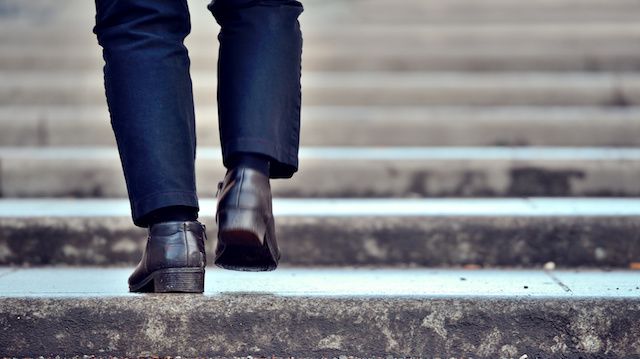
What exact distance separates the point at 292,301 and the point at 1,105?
2535 millimetres

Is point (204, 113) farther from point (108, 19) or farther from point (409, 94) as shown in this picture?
point (108, 19)

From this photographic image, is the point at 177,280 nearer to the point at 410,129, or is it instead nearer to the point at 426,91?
the point at 410,129

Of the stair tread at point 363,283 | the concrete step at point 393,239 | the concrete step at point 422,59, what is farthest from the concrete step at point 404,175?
the concrete step at point 422,59

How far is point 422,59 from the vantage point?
4.26 metres

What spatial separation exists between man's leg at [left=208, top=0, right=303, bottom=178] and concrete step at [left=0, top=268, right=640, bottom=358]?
27cm

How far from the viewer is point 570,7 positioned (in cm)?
495

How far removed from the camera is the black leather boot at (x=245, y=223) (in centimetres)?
177

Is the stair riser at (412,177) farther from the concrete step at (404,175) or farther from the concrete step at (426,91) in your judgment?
the concrete step at (426,91)

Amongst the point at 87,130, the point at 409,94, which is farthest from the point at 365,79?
the point at 87,130

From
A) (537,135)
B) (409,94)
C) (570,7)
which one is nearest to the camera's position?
(537,135)

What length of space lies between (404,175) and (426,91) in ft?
2.95

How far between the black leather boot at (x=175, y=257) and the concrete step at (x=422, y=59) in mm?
2497

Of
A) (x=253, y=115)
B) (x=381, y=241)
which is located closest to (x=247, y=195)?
(x=253, y=115)

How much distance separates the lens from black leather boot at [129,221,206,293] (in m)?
1.78
